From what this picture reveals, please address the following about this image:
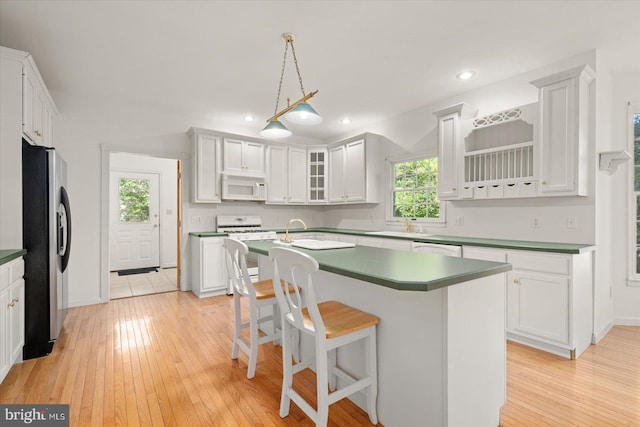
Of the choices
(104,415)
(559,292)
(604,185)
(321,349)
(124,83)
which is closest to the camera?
(321,349)

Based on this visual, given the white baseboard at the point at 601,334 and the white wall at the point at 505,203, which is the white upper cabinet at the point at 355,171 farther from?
the white baseboard at the point at 601,334

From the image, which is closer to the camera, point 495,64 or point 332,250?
point 332,250

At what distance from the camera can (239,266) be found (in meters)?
2.31

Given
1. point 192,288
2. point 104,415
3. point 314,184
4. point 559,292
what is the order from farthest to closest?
point 314,184 < point 192,288 < point 559,292 < point 104,415

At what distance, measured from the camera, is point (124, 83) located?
361 centimetres

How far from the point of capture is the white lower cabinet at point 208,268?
4337mm

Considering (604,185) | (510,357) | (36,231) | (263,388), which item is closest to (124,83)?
(36,231)

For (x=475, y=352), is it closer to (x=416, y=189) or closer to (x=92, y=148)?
(x=416, y=189)

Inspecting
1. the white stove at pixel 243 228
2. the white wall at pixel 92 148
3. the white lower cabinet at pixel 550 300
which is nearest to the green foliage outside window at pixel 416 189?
the white lower cabinet at pixel 550 300

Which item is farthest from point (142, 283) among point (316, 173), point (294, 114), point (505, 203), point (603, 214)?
point (603, 214)

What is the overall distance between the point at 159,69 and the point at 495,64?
3439 mm

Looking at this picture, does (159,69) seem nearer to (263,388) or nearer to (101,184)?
(101,184)

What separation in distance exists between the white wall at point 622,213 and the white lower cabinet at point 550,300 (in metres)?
0.87

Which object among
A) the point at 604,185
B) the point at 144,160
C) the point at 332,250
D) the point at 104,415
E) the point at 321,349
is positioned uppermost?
→ the point at 144,160
